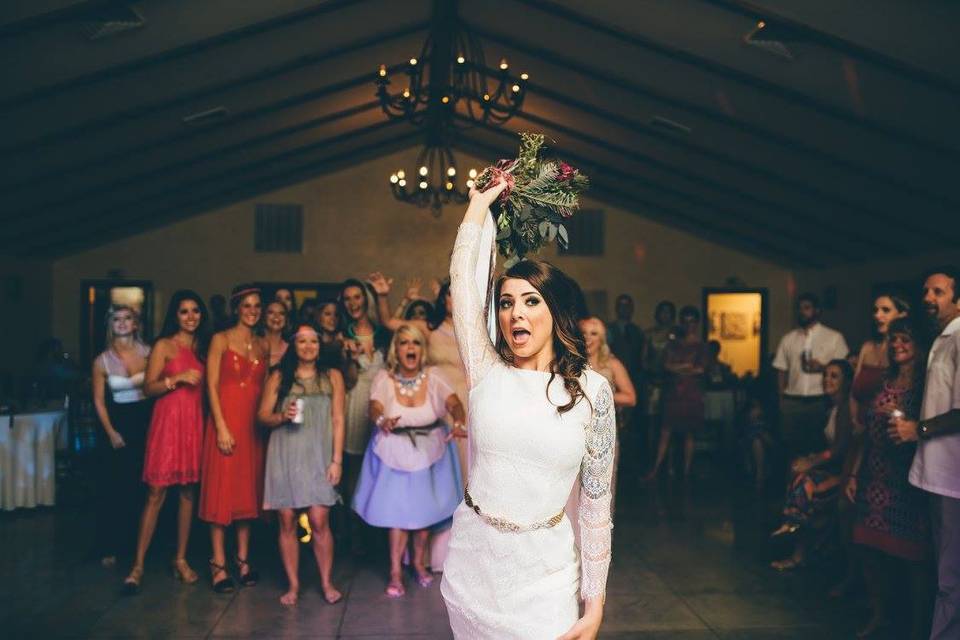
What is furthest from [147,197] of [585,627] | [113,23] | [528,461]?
[585,627]

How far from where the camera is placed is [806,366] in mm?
6805

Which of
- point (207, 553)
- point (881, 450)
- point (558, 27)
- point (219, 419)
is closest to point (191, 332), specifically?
point (219, 419)

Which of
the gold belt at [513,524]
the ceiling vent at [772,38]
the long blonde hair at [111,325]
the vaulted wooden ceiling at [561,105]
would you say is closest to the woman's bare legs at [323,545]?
the long blonde hair at [111,325]

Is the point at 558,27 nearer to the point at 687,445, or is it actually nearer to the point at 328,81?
the point at 328,81

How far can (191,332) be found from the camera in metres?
4.45

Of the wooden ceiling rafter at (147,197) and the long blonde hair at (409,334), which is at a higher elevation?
the wooden ceiling rafter at (147,197)

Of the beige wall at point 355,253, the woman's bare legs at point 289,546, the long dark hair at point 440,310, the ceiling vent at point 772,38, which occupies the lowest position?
the woman's bare legs at point 289,546

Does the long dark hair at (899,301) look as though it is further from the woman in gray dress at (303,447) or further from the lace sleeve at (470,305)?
the woman in gray dress at (303,447)

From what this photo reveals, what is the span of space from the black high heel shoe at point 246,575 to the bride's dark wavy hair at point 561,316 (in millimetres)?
3165

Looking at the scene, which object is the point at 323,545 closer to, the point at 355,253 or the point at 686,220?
the point at 355,253

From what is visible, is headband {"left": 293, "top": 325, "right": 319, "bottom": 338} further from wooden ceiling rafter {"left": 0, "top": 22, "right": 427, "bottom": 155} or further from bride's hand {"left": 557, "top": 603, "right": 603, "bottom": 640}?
wooden ceiling rafter {"left": 0, "top": 22, "right": 427, "bottom": 155}

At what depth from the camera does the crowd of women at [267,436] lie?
13.6ft

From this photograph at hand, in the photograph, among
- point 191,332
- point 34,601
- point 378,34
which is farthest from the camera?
point 378,34

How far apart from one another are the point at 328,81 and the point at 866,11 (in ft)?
16.1
